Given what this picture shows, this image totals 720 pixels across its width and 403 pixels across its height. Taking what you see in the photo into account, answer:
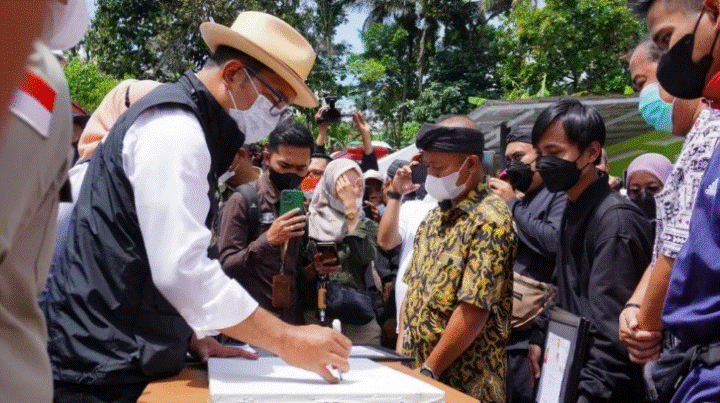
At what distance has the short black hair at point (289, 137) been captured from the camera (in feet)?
17.4

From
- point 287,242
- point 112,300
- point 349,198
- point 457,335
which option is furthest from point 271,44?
point 349,198

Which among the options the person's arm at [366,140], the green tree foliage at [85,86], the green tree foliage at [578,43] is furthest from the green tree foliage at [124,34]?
the person's arm at [366,140]

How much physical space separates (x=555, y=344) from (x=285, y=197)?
1.80m

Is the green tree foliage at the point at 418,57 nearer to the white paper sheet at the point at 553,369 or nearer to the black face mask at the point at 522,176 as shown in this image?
the black face mask at the point at 522,176

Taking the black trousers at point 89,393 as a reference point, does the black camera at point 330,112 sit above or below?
above

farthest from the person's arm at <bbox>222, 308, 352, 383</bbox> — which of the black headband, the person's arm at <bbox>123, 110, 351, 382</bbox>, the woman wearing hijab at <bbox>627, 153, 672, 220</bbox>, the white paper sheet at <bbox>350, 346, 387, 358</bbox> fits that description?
the woman wearing hijab at <bbox>627, 153, 672, 220</bbox>

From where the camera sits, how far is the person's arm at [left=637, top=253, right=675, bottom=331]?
263 centimetres

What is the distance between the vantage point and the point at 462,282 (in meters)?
3.77

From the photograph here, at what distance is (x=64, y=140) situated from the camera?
1411 millimetres

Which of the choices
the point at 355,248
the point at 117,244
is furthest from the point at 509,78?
the point at 117,244

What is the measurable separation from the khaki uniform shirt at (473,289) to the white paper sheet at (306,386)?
1219 millimetres

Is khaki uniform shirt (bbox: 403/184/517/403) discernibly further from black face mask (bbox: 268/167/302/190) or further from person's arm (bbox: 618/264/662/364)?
black face mask (bbox: 268/167/302/190)

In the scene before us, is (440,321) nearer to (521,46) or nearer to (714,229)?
(714,229)

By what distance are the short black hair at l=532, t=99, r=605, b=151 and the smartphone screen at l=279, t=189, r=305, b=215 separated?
1391 mm
